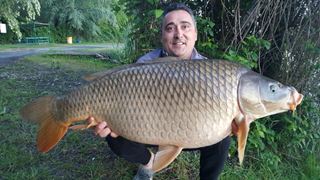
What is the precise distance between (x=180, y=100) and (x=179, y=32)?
19.2 inches

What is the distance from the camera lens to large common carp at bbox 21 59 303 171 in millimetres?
1352

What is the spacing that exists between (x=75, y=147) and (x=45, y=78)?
2.85m

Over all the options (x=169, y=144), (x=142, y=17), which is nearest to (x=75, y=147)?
(x=142, y=17)

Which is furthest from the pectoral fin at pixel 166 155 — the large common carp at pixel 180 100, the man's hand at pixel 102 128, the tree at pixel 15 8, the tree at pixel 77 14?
the tree at pixel 77 14

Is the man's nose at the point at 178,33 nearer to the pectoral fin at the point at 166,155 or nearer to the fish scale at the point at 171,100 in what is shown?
the fish scale at the point at 171,100

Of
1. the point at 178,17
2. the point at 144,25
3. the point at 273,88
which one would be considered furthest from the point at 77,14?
the point at 273,88

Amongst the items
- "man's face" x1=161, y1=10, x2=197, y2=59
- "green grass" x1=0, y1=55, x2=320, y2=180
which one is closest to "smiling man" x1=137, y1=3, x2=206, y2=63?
"man's face" x1=161, y1=10, x2=197, y2=59

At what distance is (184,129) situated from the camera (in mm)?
1381

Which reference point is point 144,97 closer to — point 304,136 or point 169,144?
point 169,144

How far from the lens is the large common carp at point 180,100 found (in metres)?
1.35

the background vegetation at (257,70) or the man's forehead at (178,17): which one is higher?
the man's forehead at (178,17)

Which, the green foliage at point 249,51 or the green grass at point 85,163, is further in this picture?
the green foliage at point 249,51

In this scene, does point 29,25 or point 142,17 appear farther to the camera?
point 29,25

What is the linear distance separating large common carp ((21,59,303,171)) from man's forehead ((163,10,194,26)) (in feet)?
1.25
